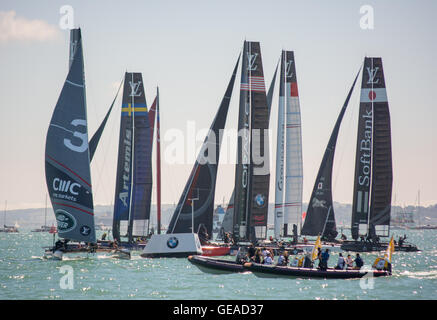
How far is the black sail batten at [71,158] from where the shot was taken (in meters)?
39.2

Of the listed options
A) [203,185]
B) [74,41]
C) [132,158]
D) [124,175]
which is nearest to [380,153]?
[203,185]

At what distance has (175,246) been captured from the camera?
146 feet

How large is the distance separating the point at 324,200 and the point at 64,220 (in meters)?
25.1

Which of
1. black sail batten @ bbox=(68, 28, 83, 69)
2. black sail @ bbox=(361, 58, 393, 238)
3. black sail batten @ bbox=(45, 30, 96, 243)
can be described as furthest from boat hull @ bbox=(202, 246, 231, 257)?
black sail @ bbox=(361, 58, 393, 238)

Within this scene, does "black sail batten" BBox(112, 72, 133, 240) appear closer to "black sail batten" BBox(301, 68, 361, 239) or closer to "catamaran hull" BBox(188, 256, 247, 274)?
"black sail batten" BBox(301, 68, 361, 239)

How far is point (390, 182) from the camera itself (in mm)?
56562

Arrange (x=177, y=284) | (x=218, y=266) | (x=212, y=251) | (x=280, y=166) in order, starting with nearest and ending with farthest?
1. (x=177, y=284)
2. (x=218, y=266)
3. (x=212, y=251)
4. (x=280, y=166)

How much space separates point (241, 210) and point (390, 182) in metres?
14.9

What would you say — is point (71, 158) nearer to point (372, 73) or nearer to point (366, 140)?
point (366, 140)

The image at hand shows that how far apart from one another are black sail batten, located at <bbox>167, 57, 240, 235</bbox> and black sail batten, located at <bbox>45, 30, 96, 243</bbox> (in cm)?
752

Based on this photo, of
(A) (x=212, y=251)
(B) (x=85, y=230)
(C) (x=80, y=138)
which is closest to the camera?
(C) (x=80, y=138)

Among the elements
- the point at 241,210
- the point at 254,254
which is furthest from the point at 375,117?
the point at 254,254
